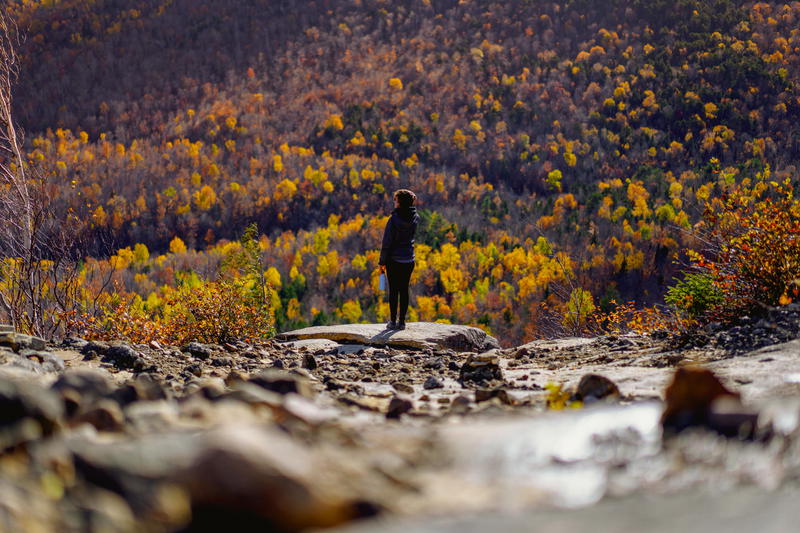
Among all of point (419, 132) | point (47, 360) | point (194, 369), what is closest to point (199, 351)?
point (194, 369)

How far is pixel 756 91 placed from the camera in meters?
89.0

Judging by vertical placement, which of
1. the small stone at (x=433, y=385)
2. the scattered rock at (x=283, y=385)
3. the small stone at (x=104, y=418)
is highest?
the small stone at (x=104, y=418)

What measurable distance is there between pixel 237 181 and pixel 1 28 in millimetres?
81900

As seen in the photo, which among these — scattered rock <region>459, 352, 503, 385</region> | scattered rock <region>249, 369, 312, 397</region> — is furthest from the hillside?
scattered rock <region>249, 369, 312, 397</region>

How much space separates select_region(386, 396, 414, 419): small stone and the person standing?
5171 mm

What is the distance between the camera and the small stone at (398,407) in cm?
337

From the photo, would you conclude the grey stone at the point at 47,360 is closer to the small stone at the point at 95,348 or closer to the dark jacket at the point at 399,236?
the small stone at the point at 95,348

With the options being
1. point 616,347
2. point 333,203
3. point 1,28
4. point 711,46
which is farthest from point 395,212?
point 711,46

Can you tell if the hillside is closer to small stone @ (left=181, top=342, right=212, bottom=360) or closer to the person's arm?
the person's arm

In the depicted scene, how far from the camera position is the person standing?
8711 millimetres

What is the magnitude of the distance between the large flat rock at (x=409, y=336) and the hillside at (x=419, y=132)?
101ft

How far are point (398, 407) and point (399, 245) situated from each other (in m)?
5.50

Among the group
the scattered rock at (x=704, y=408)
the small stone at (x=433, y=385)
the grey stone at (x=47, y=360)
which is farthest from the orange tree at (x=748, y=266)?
the grey stone at (x=47, y=360)

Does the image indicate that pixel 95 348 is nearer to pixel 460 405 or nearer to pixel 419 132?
pixel 460 405
